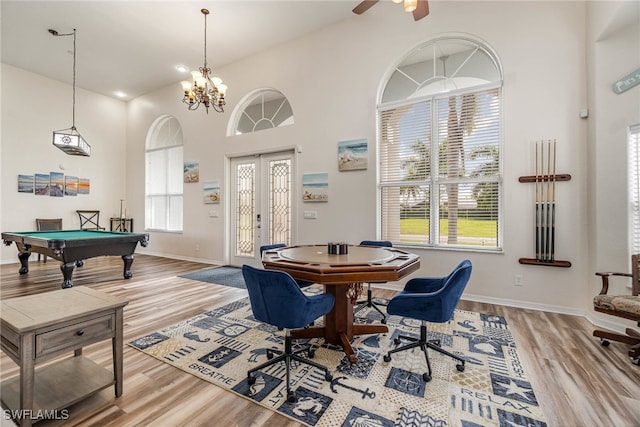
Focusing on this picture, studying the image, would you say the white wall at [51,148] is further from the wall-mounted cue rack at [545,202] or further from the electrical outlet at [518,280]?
the wall-mounted cue rack at [545,202]

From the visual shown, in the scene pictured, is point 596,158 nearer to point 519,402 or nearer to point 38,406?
point 519,402

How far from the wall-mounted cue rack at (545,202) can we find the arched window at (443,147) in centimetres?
40

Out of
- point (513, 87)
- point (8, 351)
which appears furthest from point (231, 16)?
point (8, 351)

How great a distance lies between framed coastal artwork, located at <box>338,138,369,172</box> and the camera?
14.7ft

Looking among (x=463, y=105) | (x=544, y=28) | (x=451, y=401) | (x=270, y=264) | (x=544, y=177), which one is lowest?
(x=451, y=401)

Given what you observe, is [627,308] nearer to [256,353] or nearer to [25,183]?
[256,353]

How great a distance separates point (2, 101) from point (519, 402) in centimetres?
973

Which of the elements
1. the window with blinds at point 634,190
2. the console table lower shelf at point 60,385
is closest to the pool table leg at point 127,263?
the console table lower shelf at point 60,385

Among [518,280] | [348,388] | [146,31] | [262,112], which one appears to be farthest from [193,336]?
[146,31]

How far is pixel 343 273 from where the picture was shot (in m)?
2.03

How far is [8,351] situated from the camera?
1.47 m

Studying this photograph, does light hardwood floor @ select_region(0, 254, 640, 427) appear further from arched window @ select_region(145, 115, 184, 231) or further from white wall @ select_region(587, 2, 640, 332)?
arched window @ select_region(145, 115, 184, 231)

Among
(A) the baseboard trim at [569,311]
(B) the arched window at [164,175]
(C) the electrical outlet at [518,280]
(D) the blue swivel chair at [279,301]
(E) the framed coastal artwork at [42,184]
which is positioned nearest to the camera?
(D) the blue swivel chair at [279,301]

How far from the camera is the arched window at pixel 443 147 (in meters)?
3.76
